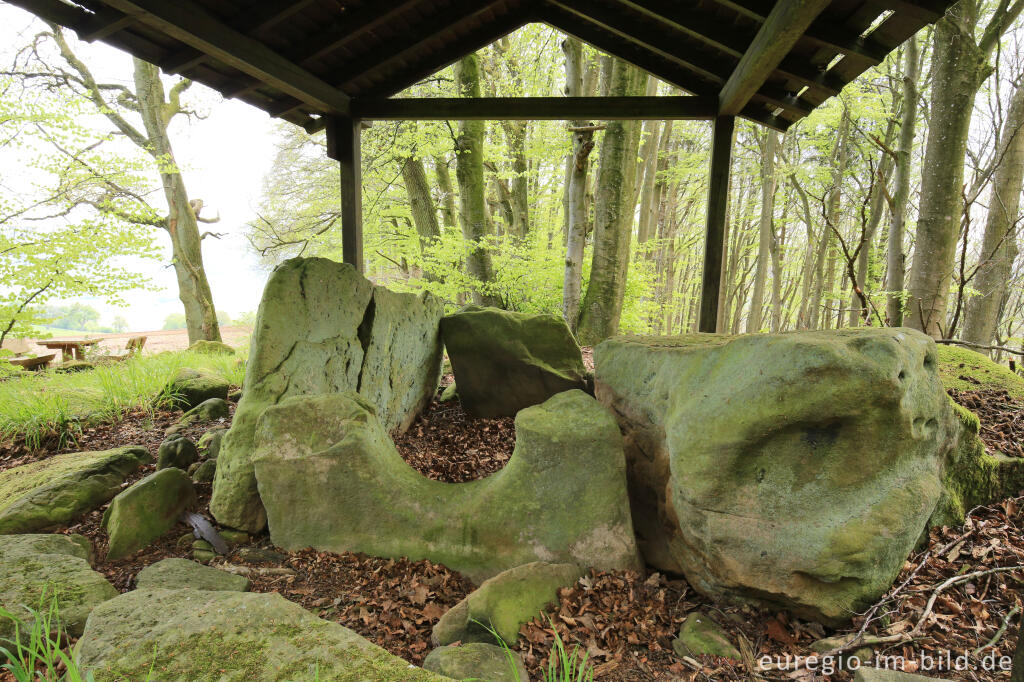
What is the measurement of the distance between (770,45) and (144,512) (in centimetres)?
591

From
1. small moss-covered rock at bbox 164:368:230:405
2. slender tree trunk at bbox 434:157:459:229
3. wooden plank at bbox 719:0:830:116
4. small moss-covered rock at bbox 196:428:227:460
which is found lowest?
small moss-covered rock at bbox 196:428:227:460

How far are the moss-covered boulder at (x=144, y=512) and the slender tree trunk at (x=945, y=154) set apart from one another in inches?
319

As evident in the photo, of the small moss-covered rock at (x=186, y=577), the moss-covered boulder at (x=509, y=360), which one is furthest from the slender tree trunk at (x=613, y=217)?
the small moss-covered rock at (x=186, y=577)

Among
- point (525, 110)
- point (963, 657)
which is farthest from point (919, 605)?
point (525, 110)

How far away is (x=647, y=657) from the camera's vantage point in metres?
2.46

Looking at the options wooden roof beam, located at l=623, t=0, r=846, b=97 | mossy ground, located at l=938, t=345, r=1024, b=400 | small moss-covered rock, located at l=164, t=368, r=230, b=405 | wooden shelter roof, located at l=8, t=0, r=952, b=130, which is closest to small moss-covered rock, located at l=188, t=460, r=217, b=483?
small moss-covered rock, located at l=164, t=368, r=230, b=405

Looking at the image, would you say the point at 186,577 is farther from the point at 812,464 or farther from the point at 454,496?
the point at 812,464

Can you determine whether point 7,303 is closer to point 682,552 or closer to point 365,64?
point 365,64

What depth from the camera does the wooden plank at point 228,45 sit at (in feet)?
10.6

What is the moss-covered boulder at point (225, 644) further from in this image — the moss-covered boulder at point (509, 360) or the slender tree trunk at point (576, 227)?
the slender tree trunk at point (576, 227)

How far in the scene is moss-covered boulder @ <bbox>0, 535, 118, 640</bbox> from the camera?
2395 millimetres

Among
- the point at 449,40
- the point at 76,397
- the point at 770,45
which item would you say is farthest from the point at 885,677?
the point at 76,397

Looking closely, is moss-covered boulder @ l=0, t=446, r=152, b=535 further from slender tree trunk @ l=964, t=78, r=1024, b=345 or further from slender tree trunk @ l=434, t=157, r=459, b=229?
slender tree trunk @ l=964, t=78, r=1024, b=345

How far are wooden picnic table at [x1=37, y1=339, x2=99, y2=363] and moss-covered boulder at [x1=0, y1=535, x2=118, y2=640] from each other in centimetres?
1193
